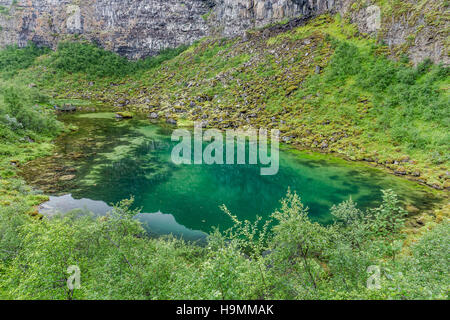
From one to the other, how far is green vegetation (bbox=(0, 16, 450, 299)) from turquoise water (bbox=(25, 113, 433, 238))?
8.61 feet

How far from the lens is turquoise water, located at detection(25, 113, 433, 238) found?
74.0ft

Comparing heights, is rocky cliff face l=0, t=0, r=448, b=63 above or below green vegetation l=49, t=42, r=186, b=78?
above

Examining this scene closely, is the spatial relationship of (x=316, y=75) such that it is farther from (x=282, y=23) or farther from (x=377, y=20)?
(x=282, y=23)

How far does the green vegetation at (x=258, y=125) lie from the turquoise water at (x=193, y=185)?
2623 millimetres

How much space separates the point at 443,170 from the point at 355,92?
82.2 feet

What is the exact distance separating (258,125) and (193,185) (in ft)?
94.9

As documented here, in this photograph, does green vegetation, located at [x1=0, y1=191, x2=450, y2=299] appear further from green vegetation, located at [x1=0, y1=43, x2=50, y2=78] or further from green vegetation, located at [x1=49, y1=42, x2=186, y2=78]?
green vegetation, located at [x1=0, y1=43, x2=50, y2=78]

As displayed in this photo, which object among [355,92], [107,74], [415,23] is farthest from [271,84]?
[107,74]

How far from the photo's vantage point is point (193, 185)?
29.2m

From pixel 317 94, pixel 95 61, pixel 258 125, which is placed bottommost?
pixel 258 125

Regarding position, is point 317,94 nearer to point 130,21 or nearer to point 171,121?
point 171,121

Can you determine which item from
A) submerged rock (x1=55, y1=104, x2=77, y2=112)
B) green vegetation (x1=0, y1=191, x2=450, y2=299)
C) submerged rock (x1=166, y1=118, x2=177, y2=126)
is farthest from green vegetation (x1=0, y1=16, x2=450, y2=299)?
submerged rock (x1=55, y1=104, x2=77, y2=112)

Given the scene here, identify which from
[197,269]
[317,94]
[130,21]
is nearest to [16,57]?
[130,21]

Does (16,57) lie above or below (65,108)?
above
